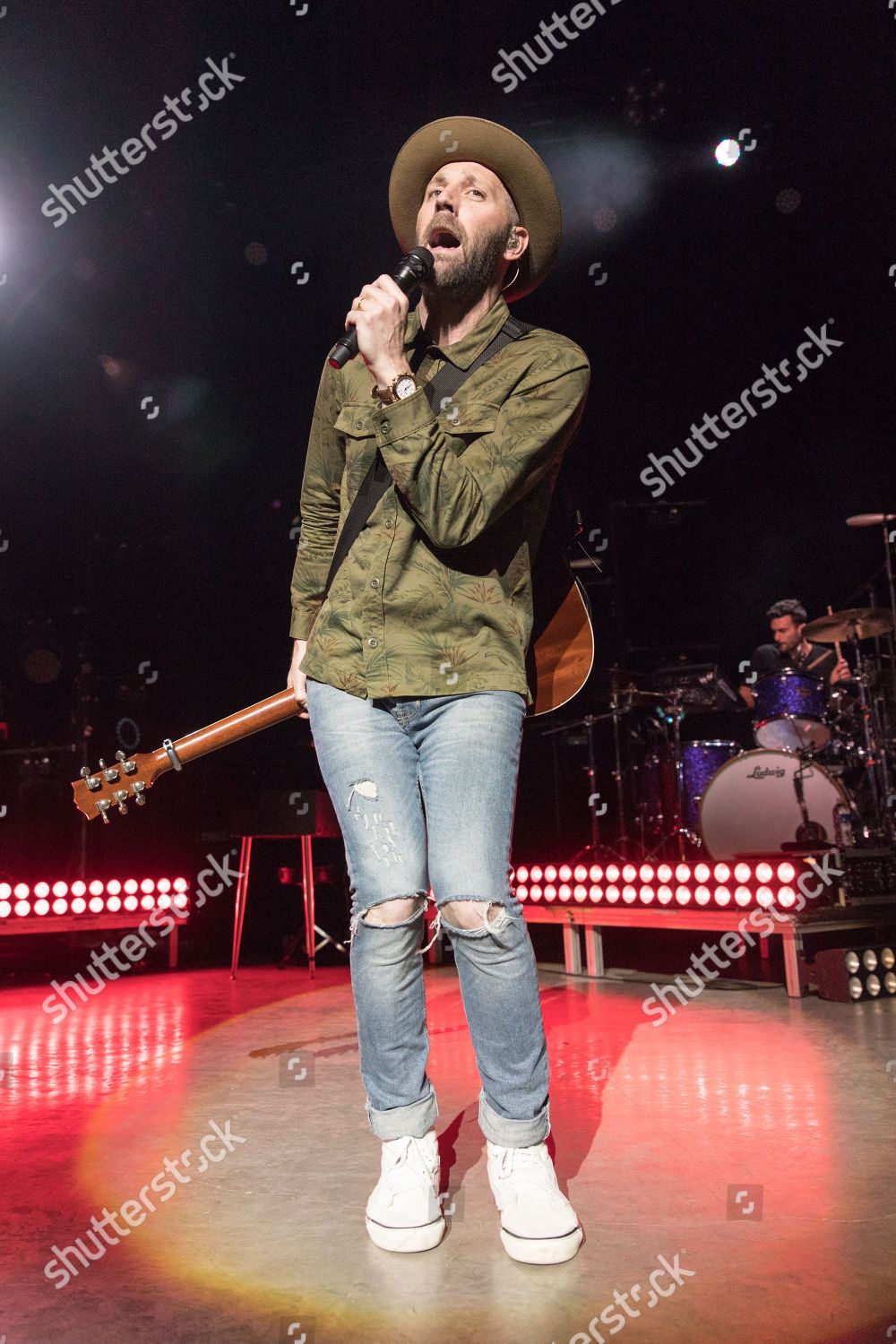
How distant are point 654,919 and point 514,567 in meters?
3.29

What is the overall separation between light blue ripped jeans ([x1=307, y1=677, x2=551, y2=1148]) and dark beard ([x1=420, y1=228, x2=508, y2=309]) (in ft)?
2.43

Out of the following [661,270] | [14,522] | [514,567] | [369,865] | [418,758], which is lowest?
[369,865]

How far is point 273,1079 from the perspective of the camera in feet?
9.04

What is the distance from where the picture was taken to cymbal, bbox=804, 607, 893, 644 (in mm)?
5785

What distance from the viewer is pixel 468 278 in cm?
178

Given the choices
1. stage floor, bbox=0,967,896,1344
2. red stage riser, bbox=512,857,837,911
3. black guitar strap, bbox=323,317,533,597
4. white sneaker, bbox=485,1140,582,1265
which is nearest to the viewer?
stage floor, bbox=0,967,896,1344

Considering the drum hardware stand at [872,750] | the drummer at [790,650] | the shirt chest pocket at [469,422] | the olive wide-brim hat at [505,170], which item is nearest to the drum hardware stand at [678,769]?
the drummer at [790,650]

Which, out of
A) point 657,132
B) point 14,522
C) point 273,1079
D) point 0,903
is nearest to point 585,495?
point 657,132

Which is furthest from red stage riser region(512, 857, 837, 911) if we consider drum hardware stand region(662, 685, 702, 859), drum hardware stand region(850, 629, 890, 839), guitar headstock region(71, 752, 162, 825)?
guitar headstock region(71, 752, 162, 825)

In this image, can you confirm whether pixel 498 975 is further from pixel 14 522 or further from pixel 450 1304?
pixel 14 522

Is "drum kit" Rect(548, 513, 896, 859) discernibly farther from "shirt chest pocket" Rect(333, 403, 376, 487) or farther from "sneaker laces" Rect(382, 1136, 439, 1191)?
"shirt chest pocket" Rect(333, 403, 376, 487)

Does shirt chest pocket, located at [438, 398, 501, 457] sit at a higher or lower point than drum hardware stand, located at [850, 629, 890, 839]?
higher

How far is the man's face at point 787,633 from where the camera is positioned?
6871mm

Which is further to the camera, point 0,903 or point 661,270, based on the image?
point 661,270
